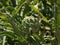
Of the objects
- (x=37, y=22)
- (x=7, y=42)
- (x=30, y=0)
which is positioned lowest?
(x=7, y=42)

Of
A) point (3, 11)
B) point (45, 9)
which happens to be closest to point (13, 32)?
point (3, 11)

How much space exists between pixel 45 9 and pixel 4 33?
30cm

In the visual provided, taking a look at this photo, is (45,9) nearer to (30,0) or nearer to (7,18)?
(30,0)

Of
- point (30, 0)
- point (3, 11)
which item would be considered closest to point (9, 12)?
point (3, 11)

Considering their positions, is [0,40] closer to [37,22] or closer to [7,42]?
[7,42]

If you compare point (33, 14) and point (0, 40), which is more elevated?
point (33, 14)

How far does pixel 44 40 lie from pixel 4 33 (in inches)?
8.3

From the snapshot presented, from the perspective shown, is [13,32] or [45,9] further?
[45,9]

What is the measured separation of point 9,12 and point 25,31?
159 mm

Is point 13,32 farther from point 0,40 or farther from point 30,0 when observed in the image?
point 30,0

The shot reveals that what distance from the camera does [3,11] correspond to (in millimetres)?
1026

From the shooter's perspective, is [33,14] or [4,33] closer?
[4,33]

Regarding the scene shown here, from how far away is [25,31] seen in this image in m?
0.95

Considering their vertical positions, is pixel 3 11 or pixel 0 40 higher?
pixel 3 11
